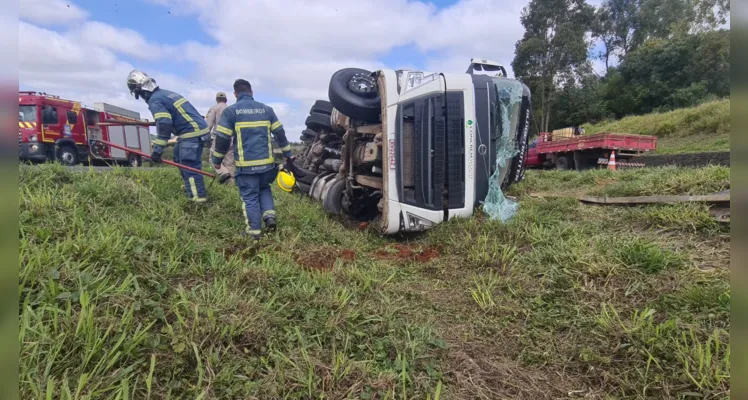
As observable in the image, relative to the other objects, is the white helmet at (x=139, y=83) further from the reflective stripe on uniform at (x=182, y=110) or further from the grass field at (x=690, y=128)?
the grass field at (x=690, y=128)

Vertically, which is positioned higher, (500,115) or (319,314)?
(500,115)

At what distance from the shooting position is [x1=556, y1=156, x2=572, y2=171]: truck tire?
12.7m

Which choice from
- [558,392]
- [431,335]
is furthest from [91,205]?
[558,392]

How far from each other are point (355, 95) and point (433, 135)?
1115mm

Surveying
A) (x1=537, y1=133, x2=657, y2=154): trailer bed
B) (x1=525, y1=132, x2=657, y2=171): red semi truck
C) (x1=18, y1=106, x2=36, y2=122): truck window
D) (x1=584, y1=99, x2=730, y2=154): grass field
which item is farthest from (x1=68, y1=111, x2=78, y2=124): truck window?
(x1=584, y1=99, x2=730, y2=154): grass field

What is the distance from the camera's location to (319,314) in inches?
87.4

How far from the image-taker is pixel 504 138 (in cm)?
440

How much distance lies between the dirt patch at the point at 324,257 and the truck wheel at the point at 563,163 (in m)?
11.2

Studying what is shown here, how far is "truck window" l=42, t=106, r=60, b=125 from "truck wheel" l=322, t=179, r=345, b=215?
11883mm

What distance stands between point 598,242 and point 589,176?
330cm

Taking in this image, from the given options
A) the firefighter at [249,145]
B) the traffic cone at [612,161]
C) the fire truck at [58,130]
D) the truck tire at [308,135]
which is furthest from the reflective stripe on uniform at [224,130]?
the traffic cone at [612,161]

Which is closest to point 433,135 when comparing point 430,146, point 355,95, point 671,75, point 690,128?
point 430,146

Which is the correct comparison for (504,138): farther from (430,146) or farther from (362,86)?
(362,86)

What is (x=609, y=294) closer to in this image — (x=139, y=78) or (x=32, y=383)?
(x=32, y=383)
